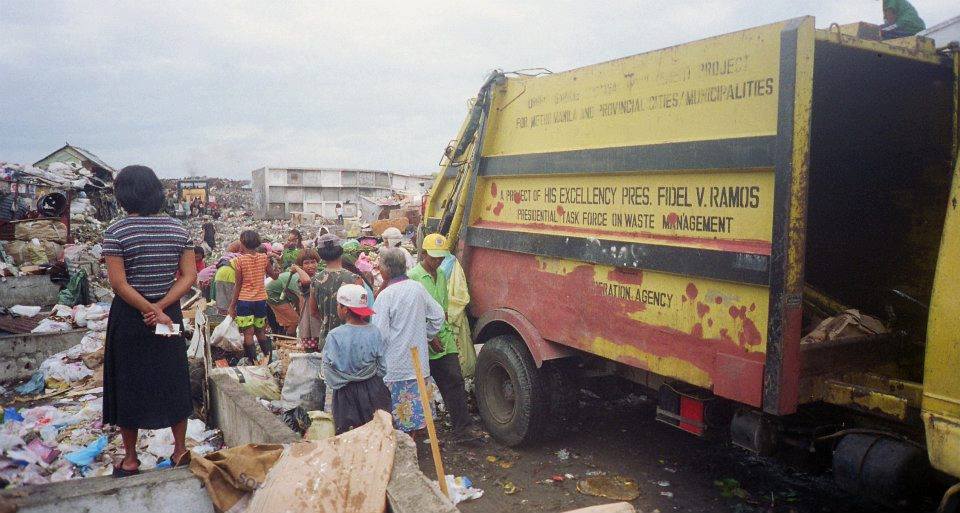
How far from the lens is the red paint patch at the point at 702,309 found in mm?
3119

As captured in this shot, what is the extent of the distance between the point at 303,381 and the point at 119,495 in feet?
7.03

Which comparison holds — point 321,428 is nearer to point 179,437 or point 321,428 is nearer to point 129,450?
point 179,437

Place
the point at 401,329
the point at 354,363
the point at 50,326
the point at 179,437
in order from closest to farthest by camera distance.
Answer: the point at 179,437
the point at 354,363
the point at 401,329
the point at 50,326

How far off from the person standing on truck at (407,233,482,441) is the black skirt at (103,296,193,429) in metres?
1.93

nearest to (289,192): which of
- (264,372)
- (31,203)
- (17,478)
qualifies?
(31,203)

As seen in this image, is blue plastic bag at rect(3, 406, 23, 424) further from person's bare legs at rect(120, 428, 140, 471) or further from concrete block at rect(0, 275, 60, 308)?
concrete block at rect(0, 275, 60, 308)

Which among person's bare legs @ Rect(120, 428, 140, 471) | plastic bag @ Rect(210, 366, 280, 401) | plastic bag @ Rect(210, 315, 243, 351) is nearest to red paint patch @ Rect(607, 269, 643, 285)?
person's bare legs @ Rect(120, 428, 140, 471)

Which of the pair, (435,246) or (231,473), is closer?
(231,473)

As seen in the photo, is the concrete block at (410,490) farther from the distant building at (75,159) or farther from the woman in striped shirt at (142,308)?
the distant building at (75,159)

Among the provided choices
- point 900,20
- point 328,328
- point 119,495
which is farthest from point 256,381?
point 900,20

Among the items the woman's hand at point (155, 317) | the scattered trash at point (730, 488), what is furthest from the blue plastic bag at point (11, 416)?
the scattered trash at point (730, 488)

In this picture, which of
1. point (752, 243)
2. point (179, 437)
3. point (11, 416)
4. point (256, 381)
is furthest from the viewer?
point (256, 381)

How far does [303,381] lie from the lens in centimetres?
476

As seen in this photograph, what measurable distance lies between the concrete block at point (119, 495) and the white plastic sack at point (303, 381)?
197cm
